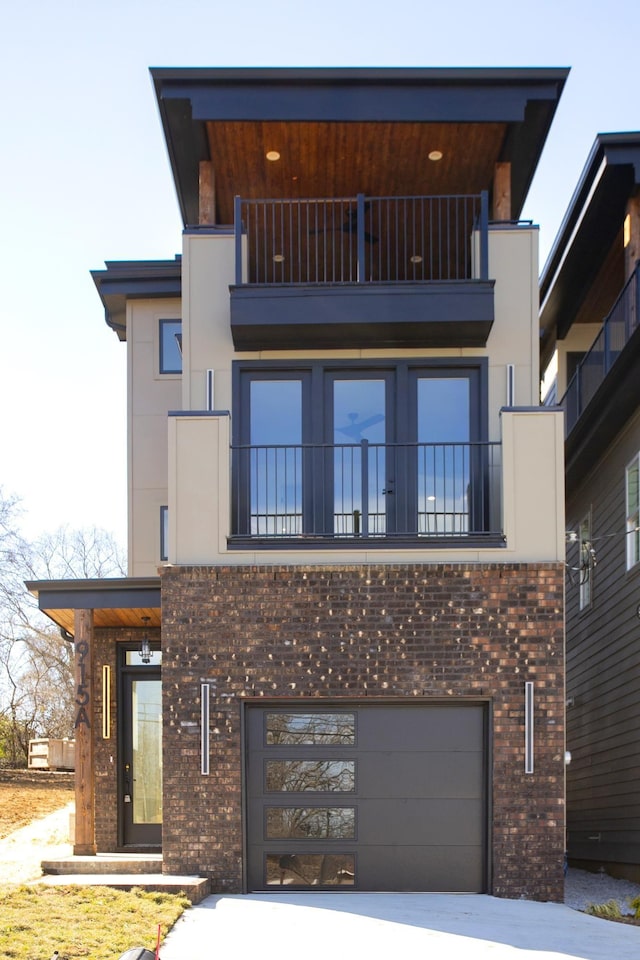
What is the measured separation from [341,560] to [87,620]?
3.18m

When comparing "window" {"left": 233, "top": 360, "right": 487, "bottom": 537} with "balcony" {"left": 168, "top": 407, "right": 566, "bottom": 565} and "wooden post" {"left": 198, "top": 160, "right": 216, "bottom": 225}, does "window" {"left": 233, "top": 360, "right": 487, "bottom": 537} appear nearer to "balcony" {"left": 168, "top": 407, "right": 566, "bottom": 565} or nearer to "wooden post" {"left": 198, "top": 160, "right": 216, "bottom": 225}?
"balcony" {"left": 168, "top": 407, "right": 566, "bottom": 565}

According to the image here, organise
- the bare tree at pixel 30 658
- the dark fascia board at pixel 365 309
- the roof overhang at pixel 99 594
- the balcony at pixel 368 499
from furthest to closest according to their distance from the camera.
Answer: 1. the bare tree at pixel 30 658
2. the roof overhang at pixel 99 594
3. the dark fascia board at pixel 365 309
4. the balcony at pixel 368 499

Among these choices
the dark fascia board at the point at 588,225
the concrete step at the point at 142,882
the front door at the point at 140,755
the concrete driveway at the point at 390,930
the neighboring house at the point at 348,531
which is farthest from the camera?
the front door at the point at 140,755

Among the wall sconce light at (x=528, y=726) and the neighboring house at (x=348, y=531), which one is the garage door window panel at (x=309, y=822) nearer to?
the neighboring house at (x=348, y=531)

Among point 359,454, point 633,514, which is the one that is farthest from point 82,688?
point 633,514

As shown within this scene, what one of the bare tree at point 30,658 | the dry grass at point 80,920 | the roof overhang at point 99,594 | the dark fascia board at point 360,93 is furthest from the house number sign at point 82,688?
the bare tree at point 30,658

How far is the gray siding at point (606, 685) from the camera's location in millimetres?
13914

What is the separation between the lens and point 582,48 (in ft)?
40.1

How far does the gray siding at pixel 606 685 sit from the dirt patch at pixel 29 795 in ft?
26.4

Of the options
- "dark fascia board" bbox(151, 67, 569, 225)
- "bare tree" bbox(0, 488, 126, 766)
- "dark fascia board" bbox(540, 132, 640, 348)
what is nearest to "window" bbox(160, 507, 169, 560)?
"dark fascia board" bbox(151, 67, 569, 225)

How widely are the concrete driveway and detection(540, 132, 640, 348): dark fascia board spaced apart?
327 inches

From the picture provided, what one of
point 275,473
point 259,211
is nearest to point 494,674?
point 275,473

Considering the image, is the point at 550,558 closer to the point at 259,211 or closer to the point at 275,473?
the point at 275,473

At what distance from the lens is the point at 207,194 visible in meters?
13.2
